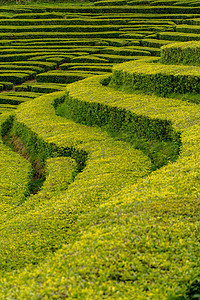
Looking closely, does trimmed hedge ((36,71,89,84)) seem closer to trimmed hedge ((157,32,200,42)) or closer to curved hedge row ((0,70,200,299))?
trimmed hedge ((157,32,200,42))

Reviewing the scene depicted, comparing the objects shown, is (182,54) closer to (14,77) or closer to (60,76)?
(60,76)

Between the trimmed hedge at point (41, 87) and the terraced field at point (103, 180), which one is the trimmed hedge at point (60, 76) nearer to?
the terraced field at point (103, 180)

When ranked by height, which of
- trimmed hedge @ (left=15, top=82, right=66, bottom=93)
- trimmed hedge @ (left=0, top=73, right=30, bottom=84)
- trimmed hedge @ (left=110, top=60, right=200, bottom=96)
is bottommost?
trimmed hedge @ (left=15, top=82, right=66, bottom=93)

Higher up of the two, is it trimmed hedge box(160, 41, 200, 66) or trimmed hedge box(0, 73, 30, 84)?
trimmed hedge box(160, 41, 200, 66)

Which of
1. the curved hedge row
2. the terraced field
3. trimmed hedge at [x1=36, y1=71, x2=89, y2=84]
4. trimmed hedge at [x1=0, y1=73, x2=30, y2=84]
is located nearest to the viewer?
the curved hedge row

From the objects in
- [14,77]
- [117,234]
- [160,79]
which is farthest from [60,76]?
[117,234]

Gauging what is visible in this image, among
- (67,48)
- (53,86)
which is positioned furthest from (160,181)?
(67,48)

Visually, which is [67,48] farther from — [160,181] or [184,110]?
[160,181]

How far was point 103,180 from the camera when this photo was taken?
1075 centimetres

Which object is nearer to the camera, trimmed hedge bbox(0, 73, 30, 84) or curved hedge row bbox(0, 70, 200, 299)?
curved hedge row bbox(0, 70, 200, 299)

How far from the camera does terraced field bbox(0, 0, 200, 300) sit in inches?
241

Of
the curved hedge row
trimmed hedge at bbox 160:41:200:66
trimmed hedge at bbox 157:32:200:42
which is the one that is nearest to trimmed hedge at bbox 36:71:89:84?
trimmed hedge at bbox 160:41:200:66

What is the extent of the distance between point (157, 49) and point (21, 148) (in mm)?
17351

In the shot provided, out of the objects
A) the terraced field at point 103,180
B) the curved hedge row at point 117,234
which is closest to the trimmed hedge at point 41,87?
the terraced field at point 103,180
